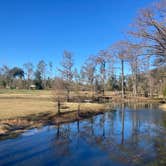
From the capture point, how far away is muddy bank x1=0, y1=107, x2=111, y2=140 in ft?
53.4

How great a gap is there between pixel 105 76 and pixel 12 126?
56.6 m

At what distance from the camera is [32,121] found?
2009 centimetres

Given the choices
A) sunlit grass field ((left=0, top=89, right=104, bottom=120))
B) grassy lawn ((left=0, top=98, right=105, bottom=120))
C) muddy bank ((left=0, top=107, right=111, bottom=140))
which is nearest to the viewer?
muddy bank ((left=0, top=107, right=111, bottom=140))

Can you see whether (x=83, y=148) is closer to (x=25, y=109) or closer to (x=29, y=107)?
(x=25, y=109)

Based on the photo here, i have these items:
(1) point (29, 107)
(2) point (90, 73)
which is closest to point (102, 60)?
(2) point (90, 73)

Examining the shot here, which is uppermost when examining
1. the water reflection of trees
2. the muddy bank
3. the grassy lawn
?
the grassy lawn

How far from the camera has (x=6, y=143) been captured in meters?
13.5

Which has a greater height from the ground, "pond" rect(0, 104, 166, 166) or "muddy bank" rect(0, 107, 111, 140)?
"muddy bank" rect(0, 107, 111, 140)

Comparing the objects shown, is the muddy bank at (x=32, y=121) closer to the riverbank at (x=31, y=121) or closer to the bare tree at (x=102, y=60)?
the riverbank at (x=31, y=121)

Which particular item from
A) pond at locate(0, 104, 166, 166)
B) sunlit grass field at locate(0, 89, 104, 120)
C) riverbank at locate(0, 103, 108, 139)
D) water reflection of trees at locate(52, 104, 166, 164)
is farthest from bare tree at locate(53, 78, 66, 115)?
pond at locate(0, 104, 166, 166)

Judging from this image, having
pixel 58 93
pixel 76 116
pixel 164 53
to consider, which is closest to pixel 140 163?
pixel 164 53

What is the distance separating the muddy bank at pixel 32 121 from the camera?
16.3m

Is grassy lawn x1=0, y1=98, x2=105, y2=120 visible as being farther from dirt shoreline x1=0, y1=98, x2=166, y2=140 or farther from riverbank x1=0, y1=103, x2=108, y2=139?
dirt shoreline x1=0, y1=98, x2=166, y2=140

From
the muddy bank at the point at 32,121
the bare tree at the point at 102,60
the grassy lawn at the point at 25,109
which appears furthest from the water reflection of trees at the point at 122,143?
the bare tree at the point at 102,60
